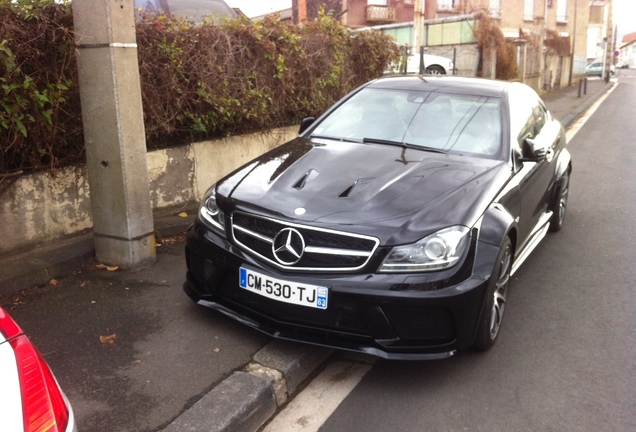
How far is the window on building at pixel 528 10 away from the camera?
43.5 m

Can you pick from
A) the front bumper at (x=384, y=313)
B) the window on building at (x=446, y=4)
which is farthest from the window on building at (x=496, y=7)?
the front bumper at (x=384, y=313)

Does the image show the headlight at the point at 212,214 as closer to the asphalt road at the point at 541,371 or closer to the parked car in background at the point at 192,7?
the asphalt road at the point at 541,371

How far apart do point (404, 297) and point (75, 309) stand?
2.29 m

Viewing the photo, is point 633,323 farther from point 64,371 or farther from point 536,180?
point 64,371

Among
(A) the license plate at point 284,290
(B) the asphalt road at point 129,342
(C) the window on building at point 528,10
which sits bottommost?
(B) the asphalt road at point 129,342

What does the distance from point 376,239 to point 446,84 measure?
2370 mm

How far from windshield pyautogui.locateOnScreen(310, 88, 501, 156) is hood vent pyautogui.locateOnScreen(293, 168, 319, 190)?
0.84 m

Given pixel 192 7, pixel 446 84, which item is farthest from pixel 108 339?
pixel 192 7

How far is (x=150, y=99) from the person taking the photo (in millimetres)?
5898

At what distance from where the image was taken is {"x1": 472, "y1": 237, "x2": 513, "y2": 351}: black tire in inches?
147

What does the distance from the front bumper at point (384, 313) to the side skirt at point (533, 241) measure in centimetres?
99

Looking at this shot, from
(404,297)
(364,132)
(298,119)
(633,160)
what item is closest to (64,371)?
(404,297)

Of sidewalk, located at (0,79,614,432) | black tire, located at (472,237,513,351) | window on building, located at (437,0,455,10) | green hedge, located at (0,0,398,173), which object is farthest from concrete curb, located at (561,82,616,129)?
window on building, located at (437,0,455,10)

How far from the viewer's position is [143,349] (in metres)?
3.80
